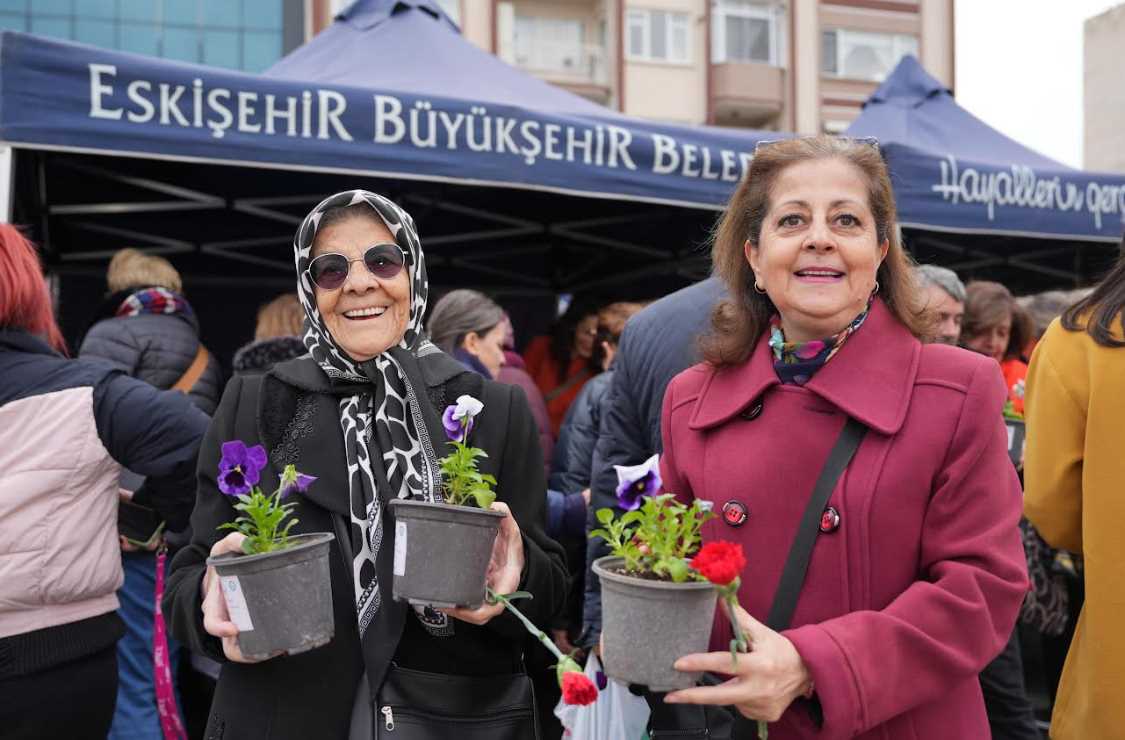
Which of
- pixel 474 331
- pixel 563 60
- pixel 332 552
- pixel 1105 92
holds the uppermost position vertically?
pixel 563 60

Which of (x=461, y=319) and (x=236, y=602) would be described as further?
(x=461, y=319)

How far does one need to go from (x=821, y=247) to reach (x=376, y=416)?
914mm

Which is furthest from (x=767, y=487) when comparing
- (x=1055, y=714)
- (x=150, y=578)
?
(x=150, y=578)

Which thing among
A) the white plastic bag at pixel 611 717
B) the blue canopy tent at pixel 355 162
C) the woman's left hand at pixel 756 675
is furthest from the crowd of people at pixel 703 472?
the blue canopy tent at pixel 355 162

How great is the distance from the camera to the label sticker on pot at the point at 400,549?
1.63 metres

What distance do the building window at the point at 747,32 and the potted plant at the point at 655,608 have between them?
2616cm

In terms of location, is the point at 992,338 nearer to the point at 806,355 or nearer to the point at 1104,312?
the point at 1104,312

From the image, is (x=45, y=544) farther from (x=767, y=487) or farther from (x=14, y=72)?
(x=14, y=72)

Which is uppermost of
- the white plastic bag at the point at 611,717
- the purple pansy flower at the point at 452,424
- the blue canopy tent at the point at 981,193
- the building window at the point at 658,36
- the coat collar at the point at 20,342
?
the building window at the point at 658,36

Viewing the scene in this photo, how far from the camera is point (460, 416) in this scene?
179cm

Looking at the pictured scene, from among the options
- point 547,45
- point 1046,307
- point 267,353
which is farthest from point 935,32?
point 267,353

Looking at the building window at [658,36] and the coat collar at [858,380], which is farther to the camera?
the building window at [658,36]

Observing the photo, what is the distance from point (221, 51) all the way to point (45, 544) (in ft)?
65.5

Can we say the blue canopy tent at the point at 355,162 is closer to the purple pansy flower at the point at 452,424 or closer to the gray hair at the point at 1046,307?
the purple pansy flower at the point at 452,424
